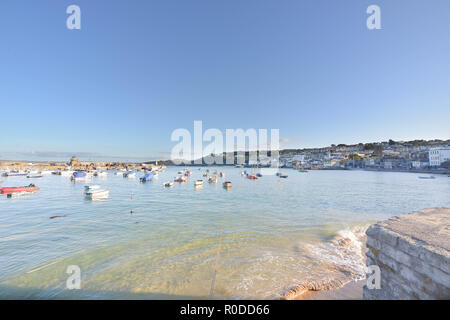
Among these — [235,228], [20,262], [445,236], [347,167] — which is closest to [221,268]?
[235,228]

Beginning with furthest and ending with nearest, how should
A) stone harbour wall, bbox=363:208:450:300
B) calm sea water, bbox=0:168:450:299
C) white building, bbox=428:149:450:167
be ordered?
white building, bbox=428:149:450:167 → calm sea water, bbox=0:168:450:299 → stone harbour wall, bbox=363:208:450:300

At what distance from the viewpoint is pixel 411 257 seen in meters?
3.29

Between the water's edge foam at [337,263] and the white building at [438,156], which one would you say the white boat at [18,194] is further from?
the white building at [438,156]

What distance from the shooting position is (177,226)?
13.2 meters

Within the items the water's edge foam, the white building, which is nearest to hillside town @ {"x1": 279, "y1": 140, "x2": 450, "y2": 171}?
the white building

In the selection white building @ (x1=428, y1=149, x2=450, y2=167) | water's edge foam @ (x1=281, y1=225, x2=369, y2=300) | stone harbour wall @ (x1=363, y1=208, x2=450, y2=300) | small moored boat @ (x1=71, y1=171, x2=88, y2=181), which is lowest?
water's edge foam @ (x1=281, y1=225, x2=369, y2=300)

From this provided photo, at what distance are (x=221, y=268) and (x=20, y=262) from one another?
9247 millimetres

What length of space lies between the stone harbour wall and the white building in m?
122

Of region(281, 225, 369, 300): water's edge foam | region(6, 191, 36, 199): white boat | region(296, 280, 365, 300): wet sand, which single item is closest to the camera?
region(296, 280, 365, 300): wet sand

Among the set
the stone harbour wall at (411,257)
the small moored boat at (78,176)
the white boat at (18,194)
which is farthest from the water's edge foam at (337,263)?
the small moored boat at (78,176)

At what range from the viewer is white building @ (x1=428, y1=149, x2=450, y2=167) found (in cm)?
8250

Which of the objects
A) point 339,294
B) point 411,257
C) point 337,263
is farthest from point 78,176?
point 411,257

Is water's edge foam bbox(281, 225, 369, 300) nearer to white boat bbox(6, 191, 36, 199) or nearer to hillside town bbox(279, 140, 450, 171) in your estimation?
white boat bbox(6, 191, 36, 199)

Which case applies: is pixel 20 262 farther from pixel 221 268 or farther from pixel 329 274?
pixel 329 274
